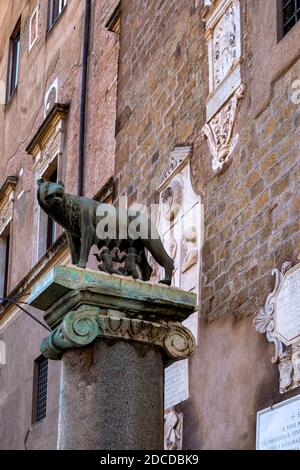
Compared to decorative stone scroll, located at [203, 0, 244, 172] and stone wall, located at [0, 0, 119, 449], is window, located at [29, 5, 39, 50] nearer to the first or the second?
stone wall, located at [0, 0, 119, 449]

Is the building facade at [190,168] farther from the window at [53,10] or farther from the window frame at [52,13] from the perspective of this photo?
the window at [53,10]

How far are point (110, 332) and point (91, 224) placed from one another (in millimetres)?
1083

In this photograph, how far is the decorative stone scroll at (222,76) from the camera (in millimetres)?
11031

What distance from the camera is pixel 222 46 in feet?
38.1

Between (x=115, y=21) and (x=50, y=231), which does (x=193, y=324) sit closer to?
(x=115, y=21)

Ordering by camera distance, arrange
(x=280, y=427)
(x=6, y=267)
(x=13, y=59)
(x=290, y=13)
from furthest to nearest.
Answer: (x=13, y=59) < (x=6, y=267) < (x=290, y=13) < (x=280, y=427)

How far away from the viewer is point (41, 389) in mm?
16766

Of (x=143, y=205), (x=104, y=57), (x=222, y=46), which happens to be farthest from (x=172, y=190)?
(x=104, y=57)

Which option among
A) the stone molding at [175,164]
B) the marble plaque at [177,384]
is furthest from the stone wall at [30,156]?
the marble plaque at [177,384]

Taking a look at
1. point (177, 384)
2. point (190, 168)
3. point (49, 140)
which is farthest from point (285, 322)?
point (49, 140)

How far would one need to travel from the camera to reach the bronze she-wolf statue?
312 inches

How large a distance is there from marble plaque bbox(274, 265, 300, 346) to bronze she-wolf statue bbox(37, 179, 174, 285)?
148cm

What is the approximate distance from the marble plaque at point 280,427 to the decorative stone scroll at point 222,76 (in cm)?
281
